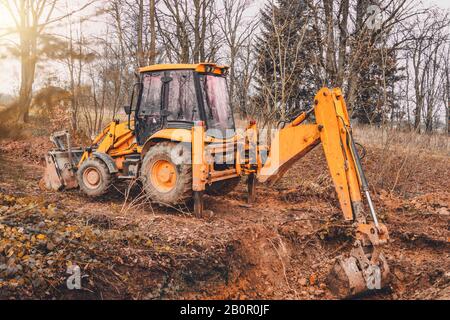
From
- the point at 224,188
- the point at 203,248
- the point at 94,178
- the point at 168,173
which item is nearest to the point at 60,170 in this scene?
the point at 94,178

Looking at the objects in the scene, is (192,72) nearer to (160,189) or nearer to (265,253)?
(160,189)

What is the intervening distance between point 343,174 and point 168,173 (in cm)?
294

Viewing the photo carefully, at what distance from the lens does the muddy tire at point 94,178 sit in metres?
7.40

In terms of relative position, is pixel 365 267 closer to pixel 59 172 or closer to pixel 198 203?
pixel 198 203

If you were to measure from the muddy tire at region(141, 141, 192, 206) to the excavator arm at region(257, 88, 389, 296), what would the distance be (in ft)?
4.37

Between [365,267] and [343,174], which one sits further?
[343,174]

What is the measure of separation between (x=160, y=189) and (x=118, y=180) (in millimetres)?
1291

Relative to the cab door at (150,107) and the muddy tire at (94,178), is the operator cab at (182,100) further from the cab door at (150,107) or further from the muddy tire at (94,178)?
the muddy tire at (94,178)

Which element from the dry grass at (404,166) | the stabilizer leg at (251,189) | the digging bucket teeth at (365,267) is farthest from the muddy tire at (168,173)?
the dry grass at (404,166)

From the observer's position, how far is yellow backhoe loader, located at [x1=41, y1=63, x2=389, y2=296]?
16.8 ft

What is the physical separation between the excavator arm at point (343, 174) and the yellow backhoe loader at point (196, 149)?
1cm

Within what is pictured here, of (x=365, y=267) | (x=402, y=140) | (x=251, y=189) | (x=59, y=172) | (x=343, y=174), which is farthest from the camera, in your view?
(x=402, y=140)

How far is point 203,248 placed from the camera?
16.9 ft
